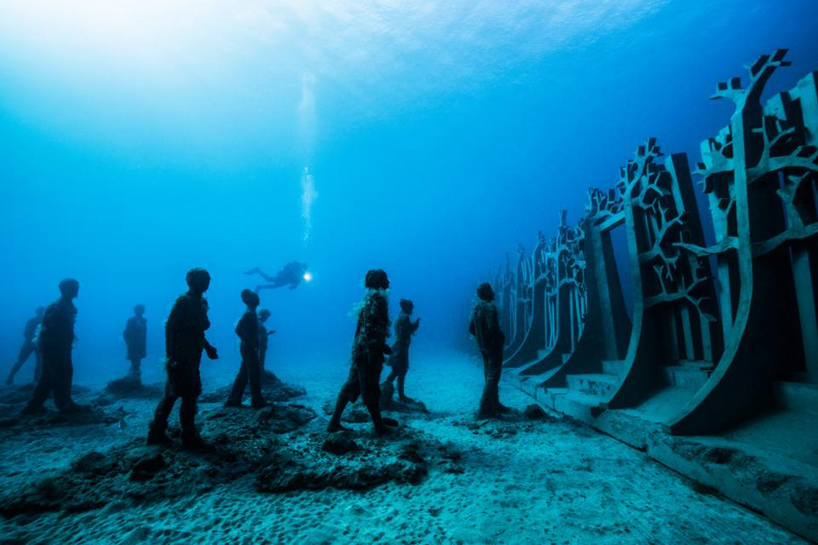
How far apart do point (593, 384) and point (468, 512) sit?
5.06 m

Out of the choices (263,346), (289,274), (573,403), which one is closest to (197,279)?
(263,346)

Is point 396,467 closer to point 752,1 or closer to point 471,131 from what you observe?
point 752,1

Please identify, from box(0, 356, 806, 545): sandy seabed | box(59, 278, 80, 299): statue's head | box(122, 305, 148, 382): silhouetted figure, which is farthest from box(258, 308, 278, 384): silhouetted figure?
box(122, 305, 148, 382): silhouetted figure

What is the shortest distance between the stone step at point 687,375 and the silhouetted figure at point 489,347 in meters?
2.63

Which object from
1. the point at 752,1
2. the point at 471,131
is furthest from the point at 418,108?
the point at 752,1

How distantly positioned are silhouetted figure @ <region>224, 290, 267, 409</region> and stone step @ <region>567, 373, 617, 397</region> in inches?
276

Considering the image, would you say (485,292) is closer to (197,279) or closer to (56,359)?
(197,279)

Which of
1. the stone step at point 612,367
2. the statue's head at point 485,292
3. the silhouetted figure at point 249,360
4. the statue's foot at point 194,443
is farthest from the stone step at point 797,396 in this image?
the silhouetted figure at point 249,360

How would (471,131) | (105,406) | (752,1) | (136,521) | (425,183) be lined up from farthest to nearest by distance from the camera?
1. (425,183)
2. (471,131)
3. (752,1)
4. (105,406)
5. (136,521)

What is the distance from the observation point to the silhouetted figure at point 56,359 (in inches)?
261

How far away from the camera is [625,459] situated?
3.87 metres

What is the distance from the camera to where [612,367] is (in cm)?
712

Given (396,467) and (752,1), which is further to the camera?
(752,1)

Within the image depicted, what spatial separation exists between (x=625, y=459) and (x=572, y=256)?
6.22 m
